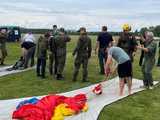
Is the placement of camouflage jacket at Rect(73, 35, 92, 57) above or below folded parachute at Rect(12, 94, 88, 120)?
above

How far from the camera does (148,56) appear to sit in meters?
14.8

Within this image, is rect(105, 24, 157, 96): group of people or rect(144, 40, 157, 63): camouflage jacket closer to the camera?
rect(105, 24, 157, 96): group of people

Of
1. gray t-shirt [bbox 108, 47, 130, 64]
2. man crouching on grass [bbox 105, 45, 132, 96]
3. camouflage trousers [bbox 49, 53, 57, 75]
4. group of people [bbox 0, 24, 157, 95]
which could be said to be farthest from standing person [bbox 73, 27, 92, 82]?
gray t-shirt [bbox 108, 47, 130, 64]

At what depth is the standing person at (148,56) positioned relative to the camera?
47.6 ft

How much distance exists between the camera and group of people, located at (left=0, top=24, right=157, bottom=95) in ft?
45.6

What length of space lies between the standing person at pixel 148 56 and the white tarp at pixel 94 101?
0.39 metres

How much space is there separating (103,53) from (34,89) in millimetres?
4282

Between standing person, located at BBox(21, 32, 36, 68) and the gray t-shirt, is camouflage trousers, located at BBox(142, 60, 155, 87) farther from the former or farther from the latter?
standing person, located at BBox(21, 32, 36, 68)

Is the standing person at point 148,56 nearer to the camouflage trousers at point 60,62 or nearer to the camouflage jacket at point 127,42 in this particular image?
the camouflage jacket at point 127,42

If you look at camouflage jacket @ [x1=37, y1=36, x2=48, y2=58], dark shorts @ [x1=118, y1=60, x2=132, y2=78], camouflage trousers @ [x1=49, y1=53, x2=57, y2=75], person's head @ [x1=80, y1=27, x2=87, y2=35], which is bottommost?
camouflage trousers @ [x1=49, y1=53, x2=57, y2=75]

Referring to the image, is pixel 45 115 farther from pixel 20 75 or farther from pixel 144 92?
pixel 20 75

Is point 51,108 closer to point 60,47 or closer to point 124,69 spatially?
point 124,69

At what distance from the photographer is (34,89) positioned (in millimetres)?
15148

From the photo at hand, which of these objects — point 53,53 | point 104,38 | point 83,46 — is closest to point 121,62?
point 83,46
